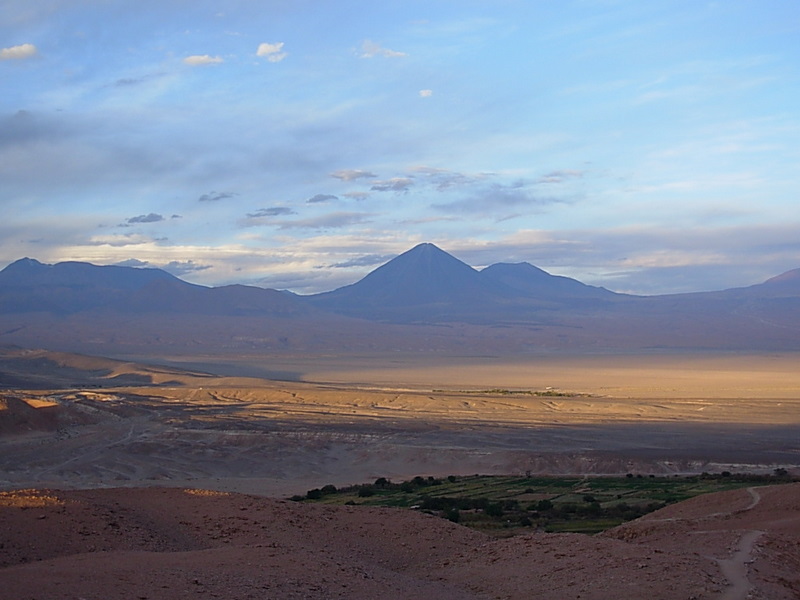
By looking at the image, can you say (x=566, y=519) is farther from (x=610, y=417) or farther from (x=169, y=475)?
(x=610, y=417)

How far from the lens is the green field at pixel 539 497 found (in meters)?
20.5

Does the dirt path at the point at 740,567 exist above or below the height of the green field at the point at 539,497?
above

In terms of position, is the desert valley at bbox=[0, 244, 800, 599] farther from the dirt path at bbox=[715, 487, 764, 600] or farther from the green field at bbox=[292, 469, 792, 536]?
the green field at bbox=[292, 469, 792, 536]

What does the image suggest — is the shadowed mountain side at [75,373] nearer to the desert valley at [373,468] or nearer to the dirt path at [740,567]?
the desert valley at [373,468]

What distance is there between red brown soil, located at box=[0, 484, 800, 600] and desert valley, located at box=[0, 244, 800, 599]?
0.05m

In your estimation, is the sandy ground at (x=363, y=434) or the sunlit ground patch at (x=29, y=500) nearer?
the sunlit ground patch at (x=29, y=500)

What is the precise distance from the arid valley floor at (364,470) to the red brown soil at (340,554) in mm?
47

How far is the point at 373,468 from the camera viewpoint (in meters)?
36.7

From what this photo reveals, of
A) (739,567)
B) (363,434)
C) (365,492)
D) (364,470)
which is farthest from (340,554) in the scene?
(363,434)

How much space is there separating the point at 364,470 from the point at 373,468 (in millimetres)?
471

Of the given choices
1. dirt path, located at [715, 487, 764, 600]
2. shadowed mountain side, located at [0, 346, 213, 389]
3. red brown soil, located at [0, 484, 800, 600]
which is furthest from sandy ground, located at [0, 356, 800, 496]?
dirt path, located at [715, 487, 764, 600]

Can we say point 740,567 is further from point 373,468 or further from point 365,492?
point 373,468

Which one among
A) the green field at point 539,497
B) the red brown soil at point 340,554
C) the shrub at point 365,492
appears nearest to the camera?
the red brown soil at point 340,554

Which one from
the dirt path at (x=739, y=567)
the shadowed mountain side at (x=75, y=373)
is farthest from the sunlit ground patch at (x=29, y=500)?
the shadowed mountain side at (x=75, y=373)
